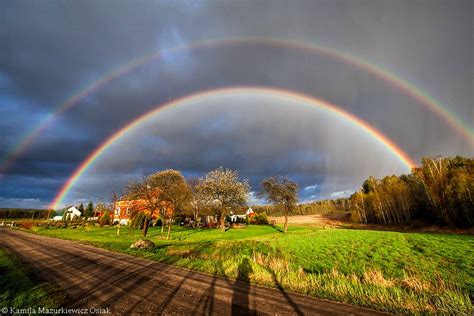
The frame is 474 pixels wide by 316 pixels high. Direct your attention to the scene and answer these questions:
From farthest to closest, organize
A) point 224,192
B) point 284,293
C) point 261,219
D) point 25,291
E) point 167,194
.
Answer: point 261,219 < point 224,192 < point 167,194 < point 25,291 < point 284,293

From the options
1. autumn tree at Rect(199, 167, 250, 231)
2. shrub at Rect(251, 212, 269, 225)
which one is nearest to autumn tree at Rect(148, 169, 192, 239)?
autumn tree at Rect(199, 167, 250, 231)

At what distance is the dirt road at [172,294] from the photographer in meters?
8.35

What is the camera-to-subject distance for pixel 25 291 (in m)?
10.7

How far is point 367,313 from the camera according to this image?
7.97 m

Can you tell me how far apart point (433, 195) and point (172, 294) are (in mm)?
70745

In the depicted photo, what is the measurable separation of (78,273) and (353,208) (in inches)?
4293

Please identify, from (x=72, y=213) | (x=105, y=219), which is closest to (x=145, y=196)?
(x=105, y=219)

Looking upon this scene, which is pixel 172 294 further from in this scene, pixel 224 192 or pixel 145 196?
pixel 224 192

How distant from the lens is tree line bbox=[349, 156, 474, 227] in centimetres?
5106

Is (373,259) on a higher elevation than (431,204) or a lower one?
lower

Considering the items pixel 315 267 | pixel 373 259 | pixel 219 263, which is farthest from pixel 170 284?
pixel 373 259

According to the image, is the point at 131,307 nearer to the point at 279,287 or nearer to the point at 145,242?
the point at 279,287

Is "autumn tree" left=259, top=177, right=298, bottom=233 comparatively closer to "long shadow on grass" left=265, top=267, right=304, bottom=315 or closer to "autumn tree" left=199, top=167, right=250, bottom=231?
"autumn tree" left=199, top=167, right=250, bottom=231

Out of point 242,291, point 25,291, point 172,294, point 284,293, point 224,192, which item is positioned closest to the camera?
point 172,294
